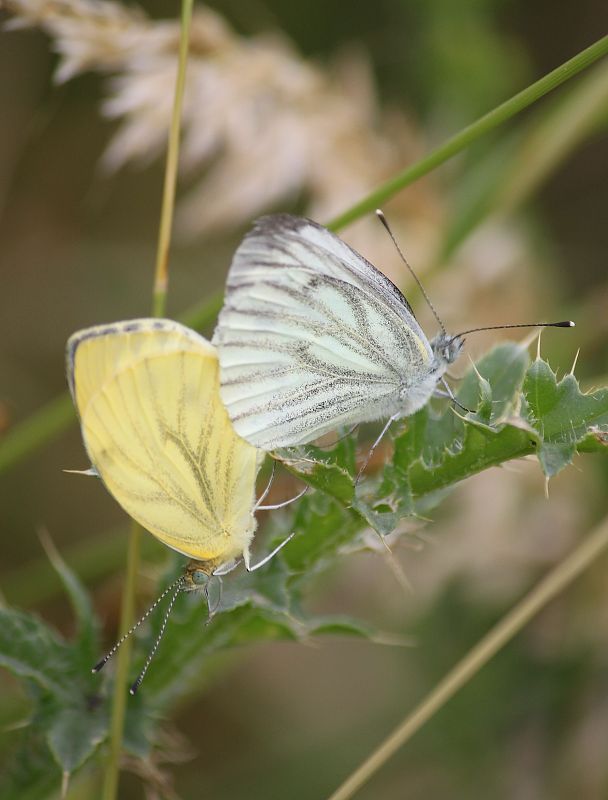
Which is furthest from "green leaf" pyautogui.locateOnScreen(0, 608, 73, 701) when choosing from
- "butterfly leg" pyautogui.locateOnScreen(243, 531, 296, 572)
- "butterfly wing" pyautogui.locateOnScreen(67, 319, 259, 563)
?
"butterfly leg" pyautogui.locateOnScreen(243, 531, 296, 572)

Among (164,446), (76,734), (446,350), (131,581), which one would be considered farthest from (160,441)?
(446,350)

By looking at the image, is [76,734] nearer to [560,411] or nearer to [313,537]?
[313,537]

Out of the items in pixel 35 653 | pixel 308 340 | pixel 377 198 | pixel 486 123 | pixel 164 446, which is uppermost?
pixel 486 123

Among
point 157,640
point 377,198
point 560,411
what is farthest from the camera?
point 377,198

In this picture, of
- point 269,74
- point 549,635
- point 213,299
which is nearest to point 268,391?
point 213,299

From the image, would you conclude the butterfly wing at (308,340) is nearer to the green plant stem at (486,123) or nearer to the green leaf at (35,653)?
the green plant stem at (486,123)

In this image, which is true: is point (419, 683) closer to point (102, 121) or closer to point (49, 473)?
point (49, 473)
